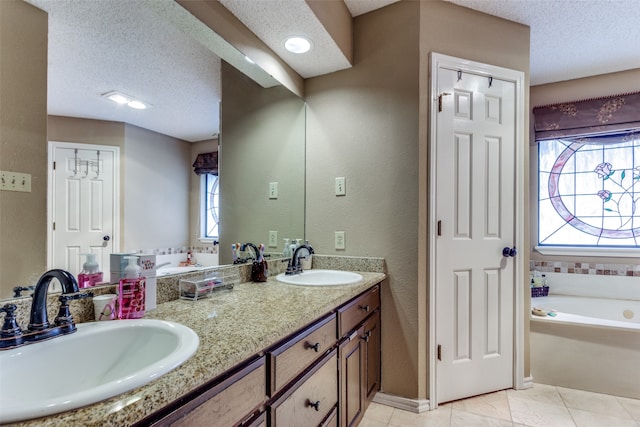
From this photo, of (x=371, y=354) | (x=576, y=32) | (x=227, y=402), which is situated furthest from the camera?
(x=576, y=32)

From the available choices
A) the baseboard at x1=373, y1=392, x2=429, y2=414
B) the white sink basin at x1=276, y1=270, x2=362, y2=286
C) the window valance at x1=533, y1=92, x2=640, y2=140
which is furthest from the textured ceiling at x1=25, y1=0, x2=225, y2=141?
the window valance at x1=533, y1=92, x2=640, y2=140

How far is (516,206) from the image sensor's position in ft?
6.79

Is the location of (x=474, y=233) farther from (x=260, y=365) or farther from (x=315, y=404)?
(x=260, y=365)

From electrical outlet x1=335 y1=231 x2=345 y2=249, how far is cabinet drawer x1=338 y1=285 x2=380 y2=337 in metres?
0.36

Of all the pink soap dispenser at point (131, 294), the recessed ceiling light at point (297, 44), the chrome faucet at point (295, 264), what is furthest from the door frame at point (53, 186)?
the recessed ceiling light at point (297, 44)

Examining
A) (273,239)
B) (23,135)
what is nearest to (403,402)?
(273,239)

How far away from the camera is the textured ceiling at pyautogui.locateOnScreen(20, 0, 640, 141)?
3.20 feet

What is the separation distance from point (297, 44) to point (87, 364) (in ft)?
5.84

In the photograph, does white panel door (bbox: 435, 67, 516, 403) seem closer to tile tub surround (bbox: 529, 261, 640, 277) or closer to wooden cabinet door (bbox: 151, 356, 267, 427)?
tile tub surround (bbox: 529, 261, 640, 277)

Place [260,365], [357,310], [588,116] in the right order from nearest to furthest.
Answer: [260,365] → [357,310] → [588,116]

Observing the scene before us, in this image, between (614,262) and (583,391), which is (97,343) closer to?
(583,391)

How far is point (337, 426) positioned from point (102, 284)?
3.63 ft

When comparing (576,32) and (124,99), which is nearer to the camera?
(124,99)

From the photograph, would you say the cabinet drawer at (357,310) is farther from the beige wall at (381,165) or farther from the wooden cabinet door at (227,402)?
the wooden cabinet door at (227,402)
